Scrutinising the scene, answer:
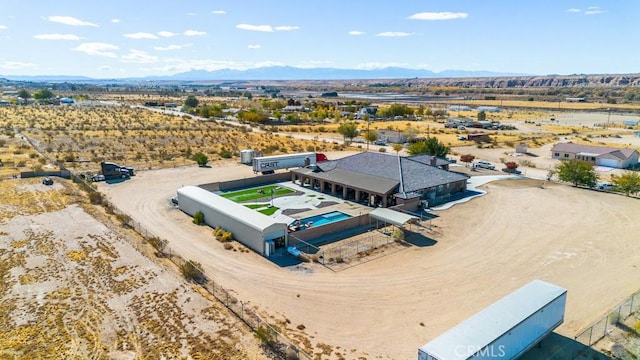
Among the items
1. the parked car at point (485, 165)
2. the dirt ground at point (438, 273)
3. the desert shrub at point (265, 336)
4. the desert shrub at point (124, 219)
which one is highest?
the parked car at point (485, 165)

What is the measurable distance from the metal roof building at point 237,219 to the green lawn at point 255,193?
5862 mm

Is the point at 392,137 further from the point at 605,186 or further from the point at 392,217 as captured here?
the point at 392,217

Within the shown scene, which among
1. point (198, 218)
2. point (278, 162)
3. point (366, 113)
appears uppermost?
point (366, 113)

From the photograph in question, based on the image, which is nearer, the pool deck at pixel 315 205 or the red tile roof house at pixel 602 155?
the pool deck at pixel 315 205

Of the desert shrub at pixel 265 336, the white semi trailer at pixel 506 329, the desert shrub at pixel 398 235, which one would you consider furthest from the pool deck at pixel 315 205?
the white semi trailer at pixel 506 329

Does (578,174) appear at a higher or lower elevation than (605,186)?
higher

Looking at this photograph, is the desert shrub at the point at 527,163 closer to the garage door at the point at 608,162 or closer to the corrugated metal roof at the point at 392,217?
the garage door at the point at 608,162

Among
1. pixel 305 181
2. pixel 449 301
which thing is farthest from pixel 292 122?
pixel 449 301

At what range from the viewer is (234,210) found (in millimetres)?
34844

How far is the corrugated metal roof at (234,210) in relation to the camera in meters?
31.4

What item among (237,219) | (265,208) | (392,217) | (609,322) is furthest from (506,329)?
(265,208)

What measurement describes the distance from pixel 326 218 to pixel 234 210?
9015 millimetres

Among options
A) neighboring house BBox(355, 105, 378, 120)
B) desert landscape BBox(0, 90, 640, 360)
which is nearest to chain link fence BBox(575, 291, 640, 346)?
desert landscape BBox(0, 90, 640, 360)

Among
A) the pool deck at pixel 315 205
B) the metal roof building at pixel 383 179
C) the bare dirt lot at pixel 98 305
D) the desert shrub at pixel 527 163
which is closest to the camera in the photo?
the bare dirt lot at pixel 98 305
